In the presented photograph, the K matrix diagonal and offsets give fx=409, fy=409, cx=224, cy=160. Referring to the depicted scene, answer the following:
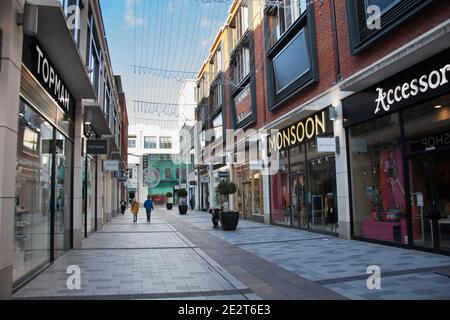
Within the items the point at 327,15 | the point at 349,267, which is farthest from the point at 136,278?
the point at 327,15

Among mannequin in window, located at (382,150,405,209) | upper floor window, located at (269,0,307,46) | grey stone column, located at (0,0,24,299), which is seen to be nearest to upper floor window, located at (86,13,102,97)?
upper floor window, located at (269,0,307,46)

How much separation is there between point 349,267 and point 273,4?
1347 cm

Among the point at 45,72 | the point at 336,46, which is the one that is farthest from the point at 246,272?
the point at 336,46

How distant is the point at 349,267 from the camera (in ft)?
27.6

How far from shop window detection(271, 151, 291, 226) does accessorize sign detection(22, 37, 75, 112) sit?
424 inches

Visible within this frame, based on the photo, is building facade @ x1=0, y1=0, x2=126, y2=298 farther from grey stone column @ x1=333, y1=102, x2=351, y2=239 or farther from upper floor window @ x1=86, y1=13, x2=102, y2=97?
grey stone column @ x1=333, y1=102, x2=351, y2=239

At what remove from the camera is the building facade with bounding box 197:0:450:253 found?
9.81 meters

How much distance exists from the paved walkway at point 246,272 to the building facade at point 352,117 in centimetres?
137

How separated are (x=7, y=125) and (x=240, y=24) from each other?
2227 centimetres

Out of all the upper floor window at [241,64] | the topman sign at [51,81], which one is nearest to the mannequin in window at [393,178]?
the topman sign at [51,81]

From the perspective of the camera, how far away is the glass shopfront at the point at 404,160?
9.68 metres

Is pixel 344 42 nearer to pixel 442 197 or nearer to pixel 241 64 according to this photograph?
pixel 442 197

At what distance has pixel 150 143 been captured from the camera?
83.7 m
